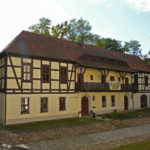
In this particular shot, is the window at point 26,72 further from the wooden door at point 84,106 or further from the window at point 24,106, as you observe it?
the wooden door at point 84,106

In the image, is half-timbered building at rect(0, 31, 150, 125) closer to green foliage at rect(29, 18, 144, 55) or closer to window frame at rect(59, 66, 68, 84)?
window frame at rect(59, 66, 68, 84)

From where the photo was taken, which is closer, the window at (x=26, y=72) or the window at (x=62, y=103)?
Answer: the window at (x=26, y=72)

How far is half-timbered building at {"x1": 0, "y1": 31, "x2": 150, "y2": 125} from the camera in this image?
16594 mm

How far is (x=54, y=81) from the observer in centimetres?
1925

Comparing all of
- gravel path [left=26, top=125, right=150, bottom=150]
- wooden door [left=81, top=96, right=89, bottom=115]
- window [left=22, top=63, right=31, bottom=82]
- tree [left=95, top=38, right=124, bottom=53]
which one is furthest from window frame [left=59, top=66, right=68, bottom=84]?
tree [left=95, top=38, right=124, bottom=53]

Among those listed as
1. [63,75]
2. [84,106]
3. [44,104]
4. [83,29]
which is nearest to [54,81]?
[63,75]

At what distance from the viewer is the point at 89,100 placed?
22672 millimetres

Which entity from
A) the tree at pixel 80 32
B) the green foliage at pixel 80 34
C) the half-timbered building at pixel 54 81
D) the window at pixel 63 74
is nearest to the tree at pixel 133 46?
the green foliage at pixel 80 34

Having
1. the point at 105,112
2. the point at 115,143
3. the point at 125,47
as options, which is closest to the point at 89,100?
Result: the point at 105,112

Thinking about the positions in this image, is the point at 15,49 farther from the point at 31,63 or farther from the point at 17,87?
the point at 17,87

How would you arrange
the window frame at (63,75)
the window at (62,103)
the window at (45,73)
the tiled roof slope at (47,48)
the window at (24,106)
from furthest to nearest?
the window frame at (63,75), the window at (62,103), the window at (45,73), the tiled roof slope at (47,48), the window at (24,106)

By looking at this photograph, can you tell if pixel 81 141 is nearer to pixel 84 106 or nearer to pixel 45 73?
pixel 45 73

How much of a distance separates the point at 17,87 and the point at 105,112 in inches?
496

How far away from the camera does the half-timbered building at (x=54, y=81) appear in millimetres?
16594
